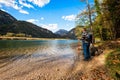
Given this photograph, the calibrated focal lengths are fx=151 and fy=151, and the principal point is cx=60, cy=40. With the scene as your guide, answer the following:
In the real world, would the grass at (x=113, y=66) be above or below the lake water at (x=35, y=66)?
above

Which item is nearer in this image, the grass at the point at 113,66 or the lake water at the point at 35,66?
the grass at the point at 113,66

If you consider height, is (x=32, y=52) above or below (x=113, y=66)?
below

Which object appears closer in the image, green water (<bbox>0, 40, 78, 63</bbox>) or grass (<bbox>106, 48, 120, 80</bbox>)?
grass (<bbox>106, 48, 120, 80</bbox>)

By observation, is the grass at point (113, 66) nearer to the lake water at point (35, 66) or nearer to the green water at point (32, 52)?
the lake water at point (35, 66)

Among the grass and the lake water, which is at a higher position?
the grass

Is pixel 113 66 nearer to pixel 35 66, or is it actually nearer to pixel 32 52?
pixel 35 66

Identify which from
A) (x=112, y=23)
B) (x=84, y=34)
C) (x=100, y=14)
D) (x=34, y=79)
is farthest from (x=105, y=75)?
(x=100, y=14)

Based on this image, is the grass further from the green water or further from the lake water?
the green water

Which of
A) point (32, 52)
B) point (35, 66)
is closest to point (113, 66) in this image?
point (35, 66)

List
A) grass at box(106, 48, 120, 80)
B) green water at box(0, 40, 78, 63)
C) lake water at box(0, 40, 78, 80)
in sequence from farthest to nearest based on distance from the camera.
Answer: green water at box(0, 40, 78, 63)
lake water at box(0, 40, 78, 80)
grass at box(106, 48, 120, 80)

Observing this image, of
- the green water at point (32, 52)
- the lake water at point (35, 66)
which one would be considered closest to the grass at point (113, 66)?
the lake water at point (35, 66)

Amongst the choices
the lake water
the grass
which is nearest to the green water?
the lake water

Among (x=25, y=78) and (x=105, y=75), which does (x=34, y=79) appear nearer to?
(x=25, y=78)

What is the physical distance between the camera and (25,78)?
9180 millimetres
